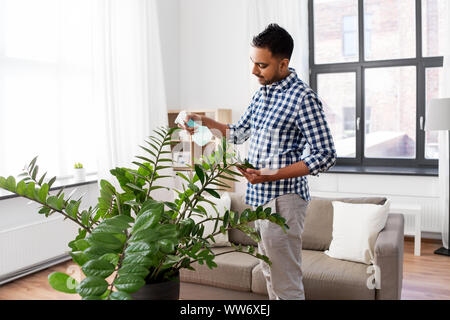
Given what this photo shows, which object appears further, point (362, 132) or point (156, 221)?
point (362, 132)

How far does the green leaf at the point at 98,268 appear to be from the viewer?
2.50 feet

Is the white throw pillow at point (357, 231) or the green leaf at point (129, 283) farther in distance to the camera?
the white throw pillow at point (357, 231)

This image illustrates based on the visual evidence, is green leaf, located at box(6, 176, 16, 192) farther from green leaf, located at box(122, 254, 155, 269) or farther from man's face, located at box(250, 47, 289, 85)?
man's face, located at box(250, 47, 289, 85)

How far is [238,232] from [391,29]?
3.12 m

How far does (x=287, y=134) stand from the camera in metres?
1.86

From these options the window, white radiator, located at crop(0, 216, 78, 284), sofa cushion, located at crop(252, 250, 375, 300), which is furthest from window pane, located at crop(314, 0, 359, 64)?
white radiator, located at crop(0, 216, 78, 284)

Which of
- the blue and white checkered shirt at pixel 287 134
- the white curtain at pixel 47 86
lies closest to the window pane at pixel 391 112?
the white curtain at pixel 47 86

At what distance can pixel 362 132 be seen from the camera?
5164mm

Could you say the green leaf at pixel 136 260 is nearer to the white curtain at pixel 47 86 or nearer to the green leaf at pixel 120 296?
the green leaf at pixel 120 296

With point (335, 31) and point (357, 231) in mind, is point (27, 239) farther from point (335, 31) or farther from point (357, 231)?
point (335, 31)

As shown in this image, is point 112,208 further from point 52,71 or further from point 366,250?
point 52,71

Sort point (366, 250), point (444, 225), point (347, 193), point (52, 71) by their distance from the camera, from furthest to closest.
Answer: point (347, 193), point (444, 225), point (52, 71), point (366, 250)
